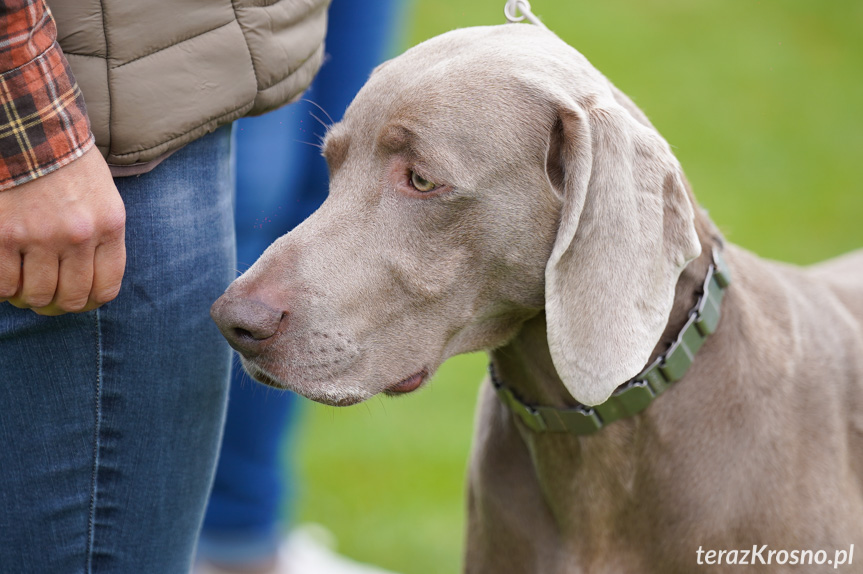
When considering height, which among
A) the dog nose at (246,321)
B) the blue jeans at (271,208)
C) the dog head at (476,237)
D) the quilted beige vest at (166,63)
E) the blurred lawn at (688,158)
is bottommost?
the blurred lawn at (688,158)

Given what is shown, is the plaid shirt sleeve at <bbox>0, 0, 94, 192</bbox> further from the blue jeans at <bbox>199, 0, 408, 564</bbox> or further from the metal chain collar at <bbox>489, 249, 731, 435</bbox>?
the metal chain collar at <bbox>489, 249, 731, 435</bbox>

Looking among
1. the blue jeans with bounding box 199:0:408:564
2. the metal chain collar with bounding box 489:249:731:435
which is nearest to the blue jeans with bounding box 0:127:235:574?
the blue jeans with bounding box 199:0:408:564

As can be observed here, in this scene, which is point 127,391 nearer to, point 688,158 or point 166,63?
point 166,63

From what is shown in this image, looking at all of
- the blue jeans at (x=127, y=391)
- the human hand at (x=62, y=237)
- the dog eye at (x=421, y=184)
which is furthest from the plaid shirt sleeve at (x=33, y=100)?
the dog eye at (x=421, y=184)

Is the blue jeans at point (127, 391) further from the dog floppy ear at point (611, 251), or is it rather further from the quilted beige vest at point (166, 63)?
the dog floppy ear at point (611, 251)

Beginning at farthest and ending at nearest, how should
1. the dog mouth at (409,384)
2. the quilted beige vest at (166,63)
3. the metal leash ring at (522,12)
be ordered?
the metal leash ring at (522,12), the dog mouth at (409,384), the quilted beige vest at (166,63)

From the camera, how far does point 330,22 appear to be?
3.00m

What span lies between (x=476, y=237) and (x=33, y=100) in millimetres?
896

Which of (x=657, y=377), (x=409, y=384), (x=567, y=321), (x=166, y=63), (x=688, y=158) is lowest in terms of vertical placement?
(x=688, y=158)

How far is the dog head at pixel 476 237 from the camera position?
1937mm

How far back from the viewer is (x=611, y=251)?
6.34ft

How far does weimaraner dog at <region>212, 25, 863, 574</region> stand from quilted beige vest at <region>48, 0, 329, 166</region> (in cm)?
31

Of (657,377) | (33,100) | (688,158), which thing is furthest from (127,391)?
(688,158)

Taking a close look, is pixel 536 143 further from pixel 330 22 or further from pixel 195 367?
pixel 330 22
